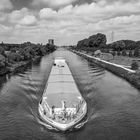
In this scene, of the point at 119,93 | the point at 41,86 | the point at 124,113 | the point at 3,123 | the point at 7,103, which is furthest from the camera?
the point at 41,86

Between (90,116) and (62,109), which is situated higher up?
(62,109)

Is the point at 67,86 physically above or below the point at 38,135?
above

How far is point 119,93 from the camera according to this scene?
106 feet

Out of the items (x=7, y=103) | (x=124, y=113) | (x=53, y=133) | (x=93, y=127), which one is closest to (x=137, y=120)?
(x=124, y=113)

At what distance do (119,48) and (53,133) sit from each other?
9253 cm

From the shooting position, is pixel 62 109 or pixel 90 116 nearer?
pixel 62 109

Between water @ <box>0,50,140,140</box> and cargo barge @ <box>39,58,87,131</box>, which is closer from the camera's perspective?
water @ <box>0,50,140,140</box>

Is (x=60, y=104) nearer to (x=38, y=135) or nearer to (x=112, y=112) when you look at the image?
(x=38, y=135)

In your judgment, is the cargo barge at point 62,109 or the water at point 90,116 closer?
the water at point 90,116

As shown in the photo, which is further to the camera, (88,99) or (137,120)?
(88,99)

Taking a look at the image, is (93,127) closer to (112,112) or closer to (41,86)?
(112,112)

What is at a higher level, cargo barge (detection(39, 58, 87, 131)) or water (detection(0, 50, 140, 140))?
cargo barge (detection(39, 58, 87, 131))

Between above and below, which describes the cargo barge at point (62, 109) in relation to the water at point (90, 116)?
above

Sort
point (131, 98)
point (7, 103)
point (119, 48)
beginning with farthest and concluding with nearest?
point (119, 48)
point (131, 98)
point (7, 103)
